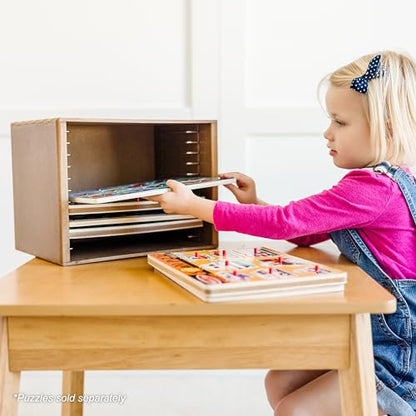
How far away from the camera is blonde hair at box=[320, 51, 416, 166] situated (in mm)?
1114

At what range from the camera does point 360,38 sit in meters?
1.64

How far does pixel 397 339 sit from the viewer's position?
1.06 m

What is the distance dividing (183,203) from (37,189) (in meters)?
0.26

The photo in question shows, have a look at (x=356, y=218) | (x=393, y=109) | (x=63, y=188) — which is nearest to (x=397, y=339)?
(x=356, y=218)

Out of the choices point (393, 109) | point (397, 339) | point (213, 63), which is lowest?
point (397, 339)

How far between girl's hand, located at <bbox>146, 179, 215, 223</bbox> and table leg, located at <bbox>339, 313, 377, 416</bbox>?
1.17 ft

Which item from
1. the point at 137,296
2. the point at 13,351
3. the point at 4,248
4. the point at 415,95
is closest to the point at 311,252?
the point at 415,95

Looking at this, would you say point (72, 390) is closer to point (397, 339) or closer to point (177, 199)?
point (177, 199)

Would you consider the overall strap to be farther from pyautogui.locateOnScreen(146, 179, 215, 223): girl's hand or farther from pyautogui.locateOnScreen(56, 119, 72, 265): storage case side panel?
pyautogui.locateOnScreen(56, 119, 72, 265): storage case side panel

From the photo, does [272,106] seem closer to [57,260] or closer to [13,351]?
[57,260]

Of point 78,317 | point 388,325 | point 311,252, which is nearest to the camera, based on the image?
point 78,317

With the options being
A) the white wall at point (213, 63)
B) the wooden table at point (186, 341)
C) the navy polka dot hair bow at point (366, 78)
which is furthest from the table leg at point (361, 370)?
the white wall at point (213, 63)

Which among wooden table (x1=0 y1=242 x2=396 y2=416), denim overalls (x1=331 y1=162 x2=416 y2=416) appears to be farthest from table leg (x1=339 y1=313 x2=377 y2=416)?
denim overalls (x1=331 y1=162 x2=416 y2=416)

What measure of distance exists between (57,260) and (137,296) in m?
0.28
